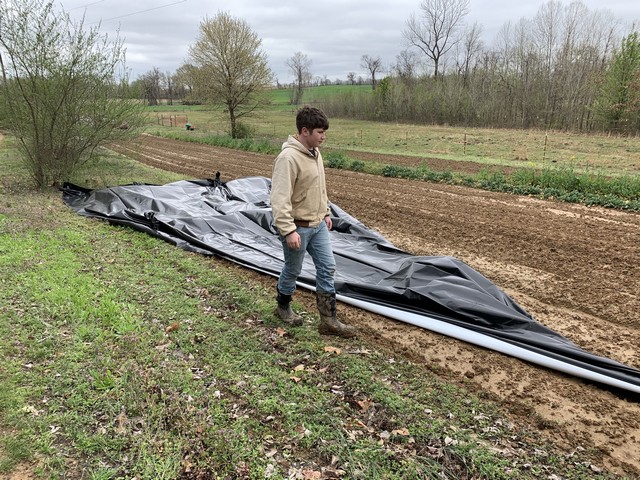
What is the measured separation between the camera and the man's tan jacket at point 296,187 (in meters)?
3.38

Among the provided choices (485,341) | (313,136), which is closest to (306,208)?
(313,136)

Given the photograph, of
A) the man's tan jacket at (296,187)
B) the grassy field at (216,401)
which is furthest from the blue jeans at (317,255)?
the grassy field at (216,401)

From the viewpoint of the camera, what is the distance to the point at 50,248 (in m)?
6.00

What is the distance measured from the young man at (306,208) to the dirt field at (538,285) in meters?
0.54

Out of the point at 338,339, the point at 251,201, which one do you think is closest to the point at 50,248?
the point at 251,201

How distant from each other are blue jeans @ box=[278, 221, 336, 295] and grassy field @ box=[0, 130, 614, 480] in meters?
0.53

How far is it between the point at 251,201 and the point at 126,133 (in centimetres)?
518

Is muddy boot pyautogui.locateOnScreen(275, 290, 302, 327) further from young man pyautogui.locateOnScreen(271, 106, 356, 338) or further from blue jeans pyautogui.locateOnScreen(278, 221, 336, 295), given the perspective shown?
blue jeans pyautogui.locateOnScreen(278, 221, 336, 295)

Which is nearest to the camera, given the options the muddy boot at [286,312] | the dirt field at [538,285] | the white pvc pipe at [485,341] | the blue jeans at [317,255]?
the dirt field at [538,285]

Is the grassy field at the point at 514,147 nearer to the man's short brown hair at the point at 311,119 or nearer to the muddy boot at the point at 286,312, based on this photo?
the muddy boot at the point at 286,312

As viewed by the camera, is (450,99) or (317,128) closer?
(317,128)

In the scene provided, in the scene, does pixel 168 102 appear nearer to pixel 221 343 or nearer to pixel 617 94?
pixel 617 94

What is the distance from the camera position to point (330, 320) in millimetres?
3893

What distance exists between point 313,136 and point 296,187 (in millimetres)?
433
